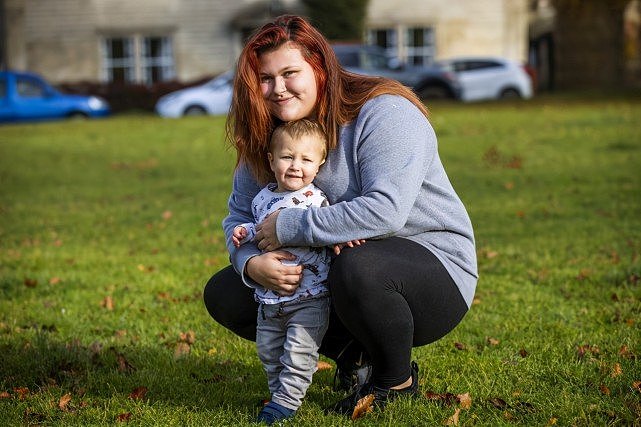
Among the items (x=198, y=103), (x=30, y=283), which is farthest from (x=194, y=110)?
(x=30, y=283)

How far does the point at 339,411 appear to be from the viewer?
152 inches

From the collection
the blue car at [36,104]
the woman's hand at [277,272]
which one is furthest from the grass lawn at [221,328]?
the blue car at [36,104]

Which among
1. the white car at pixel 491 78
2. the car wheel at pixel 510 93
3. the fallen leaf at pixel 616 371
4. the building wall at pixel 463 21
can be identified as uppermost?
the building wall at pixel 463 21

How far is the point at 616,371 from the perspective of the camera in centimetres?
427

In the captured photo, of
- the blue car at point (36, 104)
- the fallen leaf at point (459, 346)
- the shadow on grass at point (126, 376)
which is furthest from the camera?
the blue car at point (36, 104)

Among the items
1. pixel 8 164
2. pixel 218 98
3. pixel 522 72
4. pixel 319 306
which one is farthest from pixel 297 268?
pixel 522 72

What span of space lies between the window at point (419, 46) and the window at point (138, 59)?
317 inches

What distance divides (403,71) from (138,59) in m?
12.2

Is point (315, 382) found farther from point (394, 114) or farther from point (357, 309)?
point (394, 114)

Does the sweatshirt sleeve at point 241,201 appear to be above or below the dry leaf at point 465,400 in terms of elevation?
above

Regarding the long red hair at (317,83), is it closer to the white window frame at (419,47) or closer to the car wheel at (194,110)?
the car wheel at (194,110)

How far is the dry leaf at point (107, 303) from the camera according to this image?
5.95m

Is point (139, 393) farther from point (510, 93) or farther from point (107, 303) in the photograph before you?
point (510, 93)

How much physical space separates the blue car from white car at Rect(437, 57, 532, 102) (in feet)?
30.6
